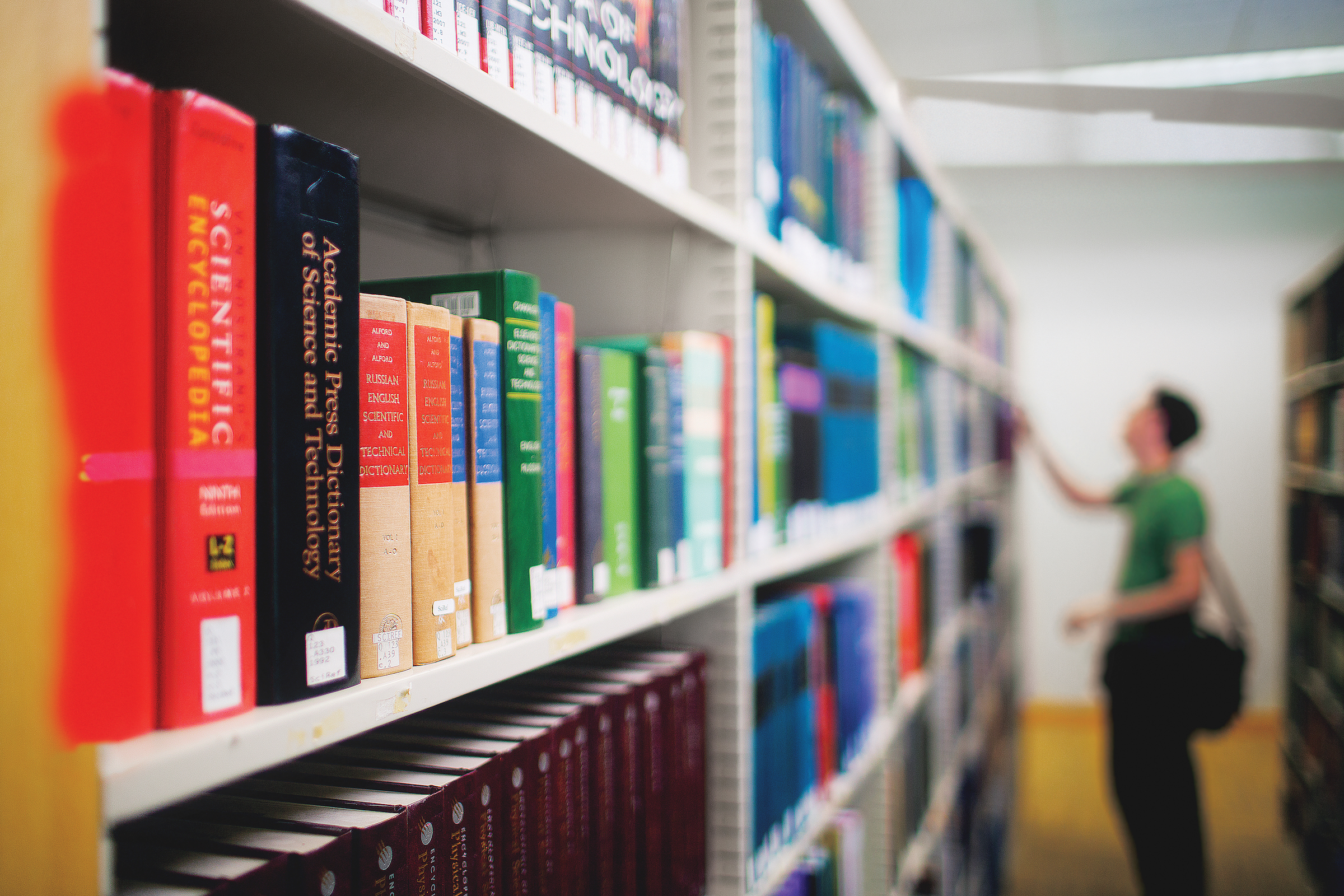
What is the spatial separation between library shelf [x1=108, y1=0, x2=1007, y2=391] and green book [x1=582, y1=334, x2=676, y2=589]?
160 mm

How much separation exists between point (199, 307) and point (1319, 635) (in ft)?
14.5

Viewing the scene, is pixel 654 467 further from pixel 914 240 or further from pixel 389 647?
pixel 914 240

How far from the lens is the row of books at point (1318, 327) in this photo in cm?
340

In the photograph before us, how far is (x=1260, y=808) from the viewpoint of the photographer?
433 cm

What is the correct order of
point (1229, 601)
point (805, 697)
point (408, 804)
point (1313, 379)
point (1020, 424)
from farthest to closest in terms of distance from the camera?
point (1020, 424), point (1313, 379), point (1229, 601), point (805, 697), point (408, 804)

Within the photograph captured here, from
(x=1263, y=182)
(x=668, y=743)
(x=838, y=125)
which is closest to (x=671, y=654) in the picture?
(x=668, y=743)

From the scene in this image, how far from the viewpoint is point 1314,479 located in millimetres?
3760

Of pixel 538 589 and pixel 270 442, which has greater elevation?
pixel 270 442

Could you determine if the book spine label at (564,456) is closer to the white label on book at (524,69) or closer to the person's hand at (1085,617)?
the white label on book at (524,69)

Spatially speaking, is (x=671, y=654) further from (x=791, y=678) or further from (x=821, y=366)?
(x=821, y=366)

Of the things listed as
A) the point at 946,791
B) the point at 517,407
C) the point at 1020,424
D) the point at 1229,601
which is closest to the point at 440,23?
the point at 517,407

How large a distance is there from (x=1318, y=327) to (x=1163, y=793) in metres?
2.21

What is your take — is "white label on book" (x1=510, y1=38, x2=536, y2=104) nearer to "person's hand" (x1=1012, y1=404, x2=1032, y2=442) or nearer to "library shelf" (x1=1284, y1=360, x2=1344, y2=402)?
"library shelf" (x1=1284, y1=360, x2=1344, y2=402)

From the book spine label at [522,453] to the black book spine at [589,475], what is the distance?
101mm
